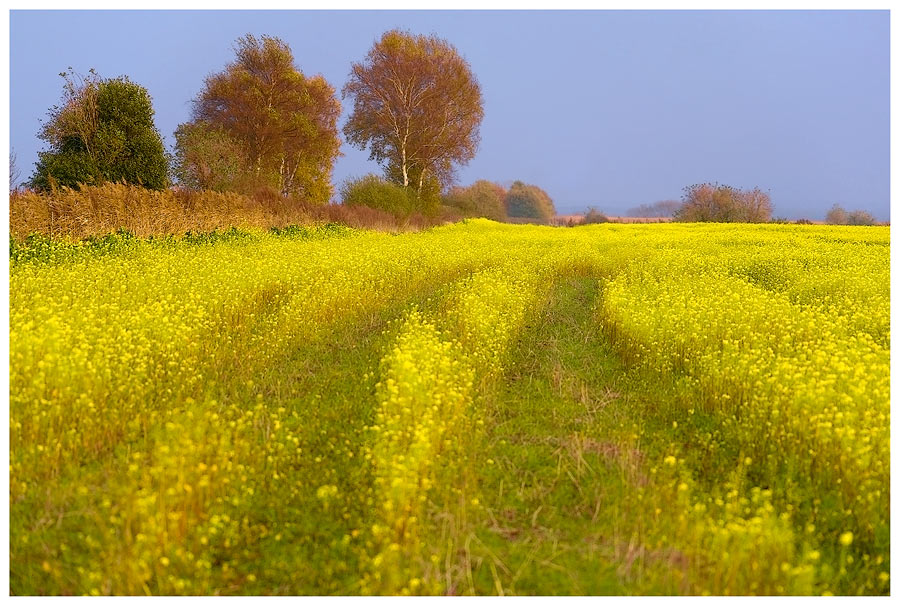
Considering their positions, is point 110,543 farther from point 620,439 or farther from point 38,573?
point 620,439

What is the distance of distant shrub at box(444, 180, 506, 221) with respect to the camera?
2149 inches

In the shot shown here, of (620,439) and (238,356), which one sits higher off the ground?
(238,356)

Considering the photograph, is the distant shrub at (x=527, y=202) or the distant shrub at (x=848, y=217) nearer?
the distant shrub at (x=848, y=217)

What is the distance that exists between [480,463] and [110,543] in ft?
8.00

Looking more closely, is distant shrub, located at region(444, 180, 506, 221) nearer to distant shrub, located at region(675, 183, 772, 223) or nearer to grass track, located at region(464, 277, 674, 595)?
distant shrub, located at region(675, 183, 772, 223)

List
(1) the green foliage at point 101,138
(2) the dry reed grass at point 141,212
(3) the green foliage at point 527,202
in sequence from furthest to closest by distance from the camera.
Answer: (3) the green foliage at point 527,202 → (1) the green foliage at point 101,138 → (2) the dry reed grass at point 141,212

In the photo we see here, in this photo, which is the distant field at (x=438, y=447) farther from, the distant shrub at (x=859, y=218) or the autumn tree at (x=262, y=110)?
the distant shrub at (x=859, y=218)

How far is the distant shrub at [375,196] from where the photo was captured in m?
32.0

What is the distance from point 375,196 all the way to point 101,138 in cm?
1497

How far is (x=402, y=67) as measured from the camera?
34.4 meters

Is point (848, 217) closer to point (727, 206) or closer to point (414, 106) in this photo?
point (727, 206)

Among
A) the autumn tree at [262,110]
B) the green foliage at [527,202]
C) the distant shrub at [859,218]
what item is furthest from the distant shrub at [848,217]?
the autumn tree at [262,110]

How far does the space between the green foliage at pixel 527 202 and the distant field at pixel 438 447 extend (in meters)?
83.9
